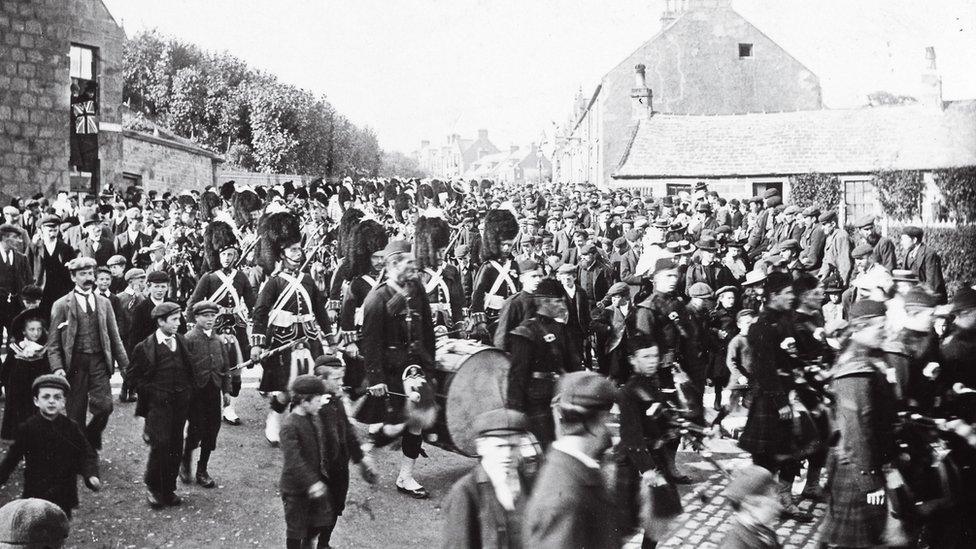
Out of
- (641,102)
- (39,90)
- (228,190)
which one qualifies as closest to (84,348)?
(228,190)

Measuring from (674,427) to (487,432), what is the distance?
261cm

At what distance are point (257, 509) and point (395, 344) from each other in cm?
168

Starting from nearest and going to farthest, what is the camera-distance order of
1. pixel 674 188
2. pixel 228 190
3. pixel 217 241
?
pixel 217 241
pixel 228 190
pixel 674 188

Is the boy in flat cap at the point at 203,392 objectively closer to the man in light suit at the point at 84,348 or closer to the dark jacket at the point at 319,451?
the man in light suit at the point at 84,348

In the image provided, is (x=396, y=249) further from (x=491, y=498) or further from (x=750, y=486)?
(x=750, y=486)

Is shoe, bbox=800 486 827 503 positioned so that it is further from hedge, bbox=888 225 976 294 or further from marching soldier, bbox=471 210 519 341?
hedge, bbox=888 225 976 294

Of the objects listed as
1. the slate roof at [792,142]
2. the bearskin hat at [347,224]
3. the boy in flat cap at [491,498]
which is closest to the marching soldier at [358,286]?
the bearskin hat at [347,224]

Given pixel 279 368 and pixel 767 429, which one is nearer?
pixel 767 429

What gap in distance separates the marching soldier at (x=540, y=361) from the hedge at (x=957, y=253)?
11.4 meters

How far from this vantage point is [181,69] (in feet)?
153

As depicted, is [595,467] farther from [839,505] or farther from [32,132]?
[32,132]

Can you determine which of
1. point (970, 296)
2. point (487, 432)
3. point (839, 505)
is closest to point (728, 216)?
point (970, 296)

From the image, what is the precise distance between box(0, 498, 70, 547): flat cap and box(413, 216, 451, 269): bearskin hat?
25.1ft

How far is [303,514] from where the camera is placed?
19.4 feet
